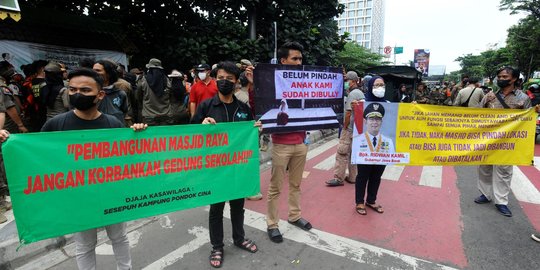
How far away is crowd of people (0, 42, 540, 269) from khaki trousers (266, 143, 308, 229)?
0.04 ft

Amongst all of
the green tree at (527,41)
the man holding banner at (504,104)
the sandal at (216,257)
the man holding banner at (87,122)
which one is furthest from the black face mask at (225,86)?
the green tree at (527,41)

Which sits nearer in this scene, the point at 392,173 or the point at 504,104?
the point at 504,104

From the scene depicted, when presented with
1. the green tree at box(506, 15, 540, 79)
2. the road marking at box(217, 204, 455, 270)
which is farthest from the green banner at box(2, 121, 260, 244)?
the green tree at box(506, 15, 540, 79)

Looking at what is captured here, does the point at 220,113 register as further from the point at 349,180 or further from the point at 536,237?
the point at 536,237

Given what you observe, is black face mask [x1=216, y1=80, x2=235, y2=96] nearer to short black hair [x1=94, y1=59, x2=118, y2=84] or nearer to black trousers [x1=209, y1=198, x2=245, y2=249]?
black trousers [x1=209, y1=198, x2=245, y2=249]

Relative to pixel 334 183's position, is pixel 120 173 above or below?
above

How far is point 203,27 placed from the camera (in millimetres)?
9266

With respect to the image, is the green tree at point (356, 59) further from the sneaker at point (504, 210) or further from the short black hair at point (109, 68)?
the short black hair at point (109, 68)

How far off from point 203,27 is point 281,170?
7.44 m

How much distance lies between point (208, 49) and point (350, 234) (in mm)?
7325

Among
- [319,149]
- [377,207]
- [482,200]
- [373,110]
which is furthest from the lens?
[319,149]

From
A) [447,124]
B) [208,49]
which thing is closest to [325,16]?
[208,49]

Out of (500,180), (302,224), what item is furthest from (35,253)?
(500,180)

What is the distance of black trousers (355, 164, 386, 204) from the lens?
387 cm
